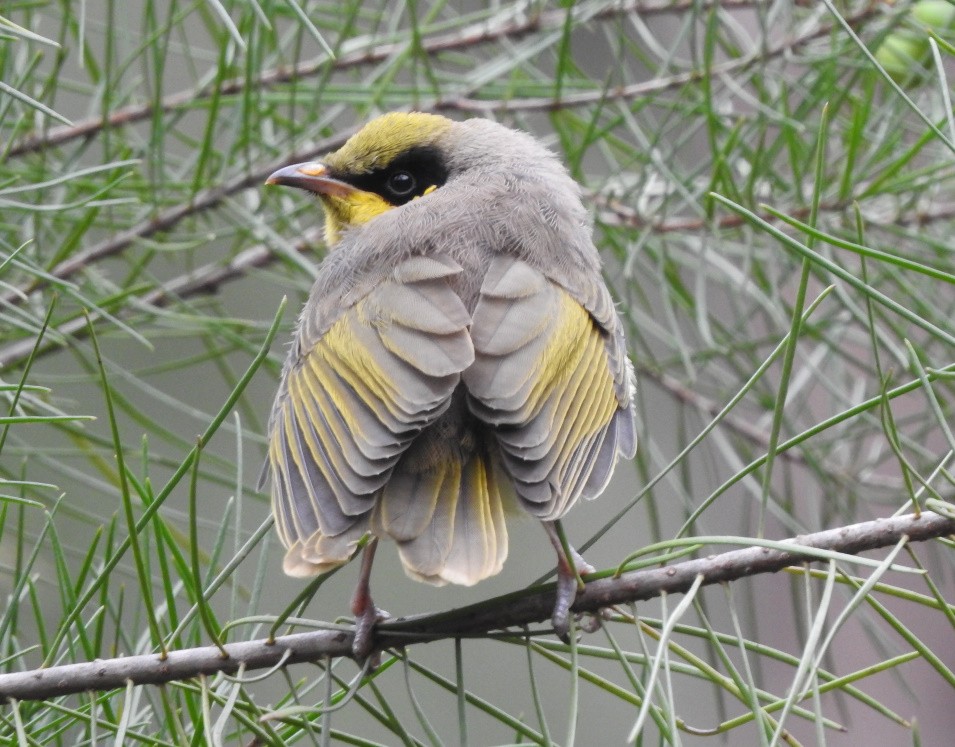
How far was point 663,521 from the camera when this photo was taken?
7.09m

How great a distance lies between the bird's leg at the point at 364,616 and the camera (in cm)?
150

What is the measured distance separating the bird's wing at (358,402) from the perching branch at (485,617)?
0.17m

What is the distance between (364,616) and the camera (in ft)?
5.28

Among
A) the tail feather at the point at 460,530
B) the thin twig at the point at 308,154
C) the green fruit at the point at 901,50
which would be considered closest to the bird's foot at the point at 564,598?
the tail feather at the point at 460,530

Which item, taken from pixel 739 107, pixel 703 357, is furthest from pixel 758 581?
pixel 703 357

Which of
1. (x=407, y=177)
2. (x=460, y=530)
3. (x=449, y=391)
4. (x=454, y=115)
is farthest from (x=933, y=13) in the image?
(x=460, y=530)

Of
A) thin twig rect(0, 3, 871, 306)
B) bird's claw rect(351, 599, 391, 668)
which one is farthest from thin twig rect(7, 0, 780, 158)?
bird's claw rect(351, 599, 391, 668)

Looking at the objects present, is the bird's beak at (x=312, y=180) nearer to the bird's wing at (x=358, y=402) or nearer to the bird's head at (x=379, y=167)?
the bird's head at (x=379, y=167)

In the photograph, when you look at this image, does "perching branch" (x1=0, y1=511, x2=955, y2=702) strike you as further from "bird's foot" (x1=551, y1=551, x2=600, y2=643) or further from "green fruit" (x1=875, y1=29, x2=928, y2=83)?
"green fruit" (x1=875, y1=29, x2=928, y2=83)

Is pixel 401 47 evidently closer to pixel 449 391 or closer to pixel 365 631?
pixel 449 391

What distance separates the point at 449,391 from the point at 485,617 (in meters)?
0.41

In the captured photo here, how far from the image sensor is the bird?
5.58 ft

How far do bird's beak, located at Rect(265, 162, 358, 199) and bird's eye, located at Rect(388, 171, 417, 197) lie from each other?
0.14 meters

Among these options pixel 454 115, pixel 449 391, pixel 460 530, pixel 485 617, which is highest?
pixel 454 115
